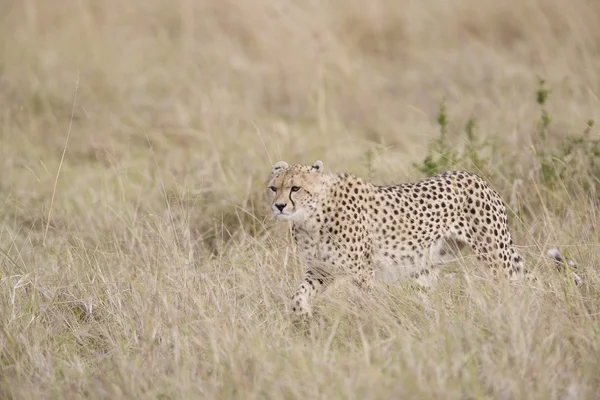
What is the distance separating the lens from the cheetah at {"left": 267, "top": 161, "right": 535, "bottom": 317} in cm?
463

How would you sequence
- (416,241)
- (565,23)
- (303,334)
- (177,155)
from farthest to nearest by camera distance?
(565,23) < (177,155) < (416,241) < (303,334)

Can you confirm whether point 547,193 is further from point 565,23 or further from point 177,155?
point 565,23

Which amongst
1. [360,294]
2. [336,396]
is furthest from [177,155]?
[336,396]

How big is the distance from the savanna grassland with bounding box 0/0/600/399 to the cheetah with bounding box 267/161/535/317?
127 mm

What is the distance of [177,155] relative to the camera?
23.9ft

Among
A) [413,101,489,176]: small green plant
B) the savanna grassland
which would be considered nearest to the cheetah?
the savanna grassland

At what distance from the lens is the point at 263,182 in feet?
20.1

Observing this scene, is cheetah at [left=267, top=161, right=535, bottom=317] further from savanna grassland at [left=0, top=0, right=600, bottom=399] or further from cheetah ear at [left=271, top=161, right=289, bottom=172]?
savanna grassland at [left=0, top=0, right=600, bottom=399]

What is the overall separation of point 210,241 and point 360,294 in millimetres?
1519

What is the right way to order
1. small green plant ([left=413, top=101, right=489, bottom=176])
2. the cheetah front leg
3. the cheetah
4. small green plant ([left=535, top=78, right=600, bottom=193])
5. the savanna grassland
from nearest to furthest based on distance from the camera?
the savanna grassland → the cheetah front leg → the cheetah → small green plant ([left=535, top=78, right=600, bottom=193]) → small green plant ([left=413, top=101, right=489, bottom=176])

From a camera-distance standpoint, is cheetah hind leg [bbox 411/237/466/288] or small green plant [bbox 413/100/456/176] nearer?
cheetah hind leg [bbox 411/237/466/288]

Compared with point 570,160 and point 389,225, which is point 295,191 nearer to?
point 389,225

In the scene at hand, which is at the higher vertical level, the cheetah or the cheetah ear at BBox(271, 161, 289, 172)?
the cheetah ear at BBox(271, 161, 289, 172)

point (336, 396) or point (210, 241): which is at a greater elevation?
point (336, 396)
